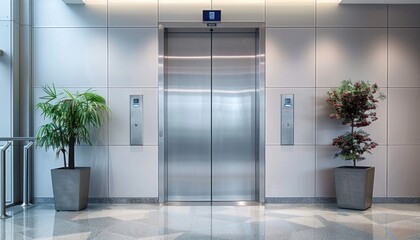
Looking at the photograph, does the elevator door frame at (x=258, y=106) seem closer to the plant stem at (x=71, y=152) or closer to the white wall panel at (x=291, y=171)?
the white wall panel at (x=291, y=171)

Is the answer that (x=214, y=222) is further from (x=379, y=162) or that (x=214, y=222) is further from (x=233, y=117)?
(x=379, y=162)

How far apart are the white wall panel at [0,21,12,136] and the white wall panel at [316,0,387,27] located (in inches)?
194

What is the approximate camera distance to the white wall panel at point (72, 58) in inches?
252

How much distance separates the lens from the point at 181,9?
6387 millimetres

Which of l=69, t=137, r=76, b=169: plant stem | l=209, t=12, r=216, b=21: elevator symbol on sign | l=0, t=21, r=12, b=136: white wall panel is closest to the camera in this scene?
l=69, t=137, r=76, b=169: plant stem

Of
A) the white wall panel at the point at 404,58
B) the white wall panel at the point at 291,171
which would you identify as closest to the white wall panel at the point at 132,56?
the white wall panel at the point at 291,171

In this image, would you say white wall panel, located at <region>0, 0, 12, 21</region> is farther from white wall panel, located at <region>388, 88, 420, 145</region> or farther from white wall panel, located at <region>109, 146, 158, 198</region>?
white wall panel, located at <region>388, 88, 420, 145</region>

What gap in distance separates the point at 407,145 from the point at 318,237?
2975mm

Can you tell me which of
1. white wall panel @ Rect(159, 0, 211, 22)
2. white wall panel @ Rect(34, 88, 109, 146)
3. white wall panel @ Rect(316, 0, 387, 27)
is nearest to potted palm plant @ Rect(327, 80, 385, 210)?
white wall panel @ Rect(316, 0, 387, 27)

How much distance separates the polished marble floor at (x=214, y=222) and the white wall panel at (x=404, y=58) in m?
2.01

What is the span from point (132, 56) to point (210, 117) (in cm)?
163

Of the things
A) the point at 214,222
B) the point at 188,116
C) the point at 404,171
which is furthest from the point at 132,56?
the point at 404,171

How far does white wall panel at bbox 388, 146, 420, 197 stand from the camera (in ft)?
21.0

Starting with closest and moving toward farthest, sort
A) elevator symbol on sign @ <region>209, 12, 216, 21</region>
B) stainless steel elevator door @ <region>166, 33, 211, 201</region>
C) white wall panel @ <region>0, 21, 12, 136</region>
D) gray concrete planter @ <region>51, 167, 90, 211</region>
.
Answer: gray concrete planter @ <region>51, 167, 90, 211</region> → white wall panel @ <region>0, 21, 12, 136</region> → elevator symbol on sign @ <region>209, 12, 216, 21</region> → stainless steel elevator door @ <region>166, 33, 211, 201</region>
